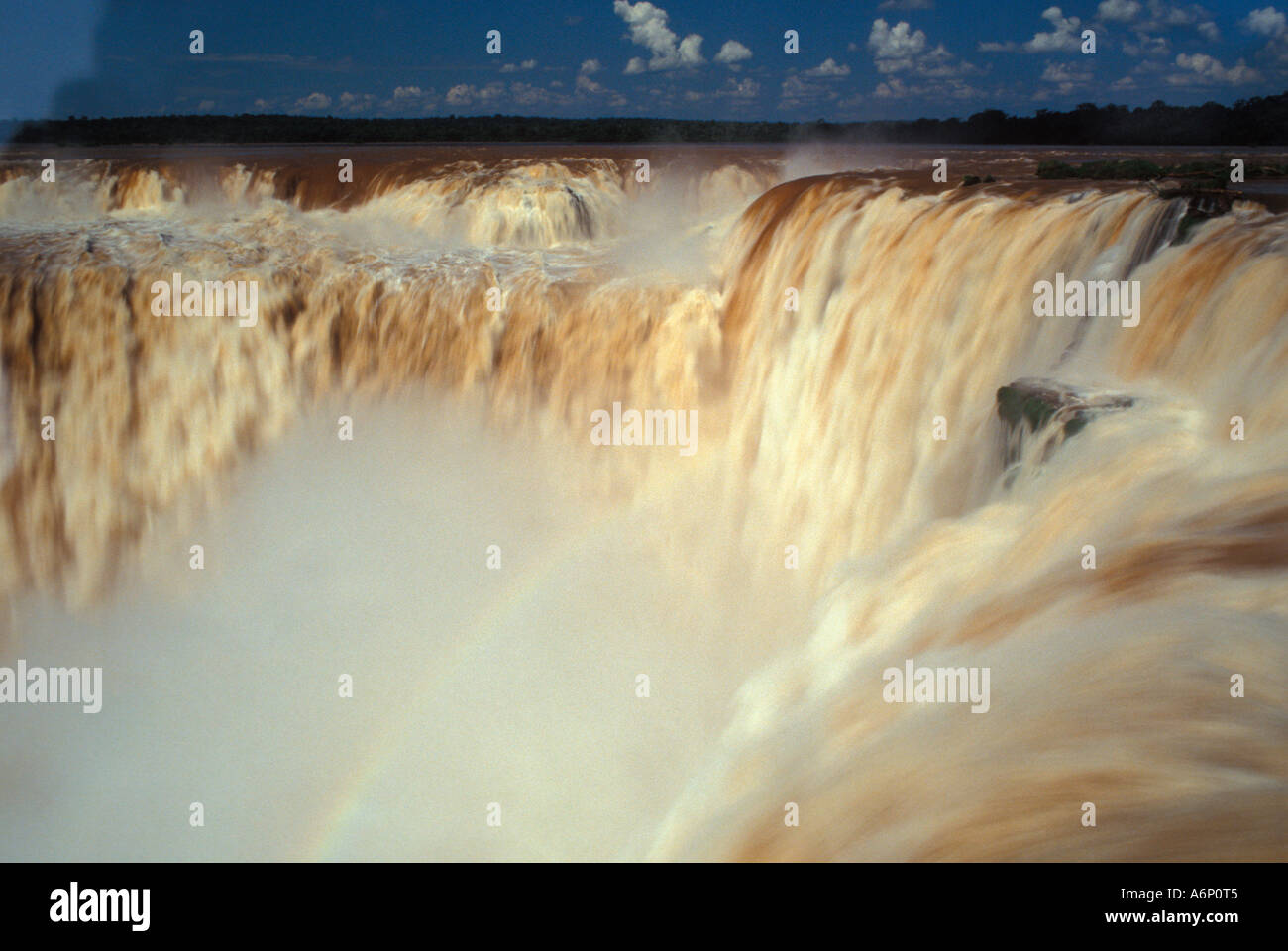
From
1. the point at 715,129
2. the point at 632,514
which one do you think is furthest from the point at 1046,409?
the point at 715,129

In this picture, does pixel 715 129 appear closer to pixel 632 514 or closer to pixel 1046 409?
pixel 632 514

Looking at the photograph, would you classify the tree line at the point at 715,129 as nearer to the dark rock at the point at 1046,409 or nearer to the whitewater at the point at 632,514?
the whitewater at the point at 632,514

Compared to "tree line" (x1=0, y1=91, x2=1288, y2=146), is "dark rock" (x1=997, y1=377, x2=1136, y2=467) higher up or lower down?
lower down

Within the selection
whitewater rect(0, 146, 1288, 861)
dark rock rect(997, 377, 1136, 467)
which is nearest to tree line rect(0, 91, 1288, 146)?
whitewater rect(0, 146, 1288, 861)

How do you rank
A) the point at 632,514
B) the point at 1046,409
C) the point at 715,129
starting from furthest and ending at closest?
the point at 715,129 → the point at 632,514 → the point at 1046,409

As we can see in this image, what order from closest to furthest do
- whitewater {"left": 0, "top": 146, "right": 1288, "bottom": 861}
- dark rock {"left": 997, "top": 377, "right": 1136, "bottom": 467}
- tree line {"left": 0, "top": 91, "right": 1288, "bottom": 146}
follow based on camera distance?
whitewater {"left": 0, "top": 146, "right": 1288, "bottom": 861} < dark rock {"left": 997, "top": 377, "right": 1136, "bottom": 467} < tree line {"left": 0, "top": 91, "right": 1288, "bottom": 146}

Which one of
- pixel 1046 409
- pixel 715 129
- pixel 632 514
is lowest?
pixel 632 514

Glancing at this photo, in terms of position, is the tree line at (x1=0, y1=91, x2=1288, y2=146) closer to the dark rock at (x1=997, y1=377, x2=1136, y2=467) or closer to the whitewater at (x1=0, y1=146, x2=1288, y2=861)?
the whitewater at (x1=0, y1=146, x2=1288, y2=861)

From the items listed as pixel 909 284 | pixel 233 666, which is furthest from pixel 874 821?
pixel 233 666
